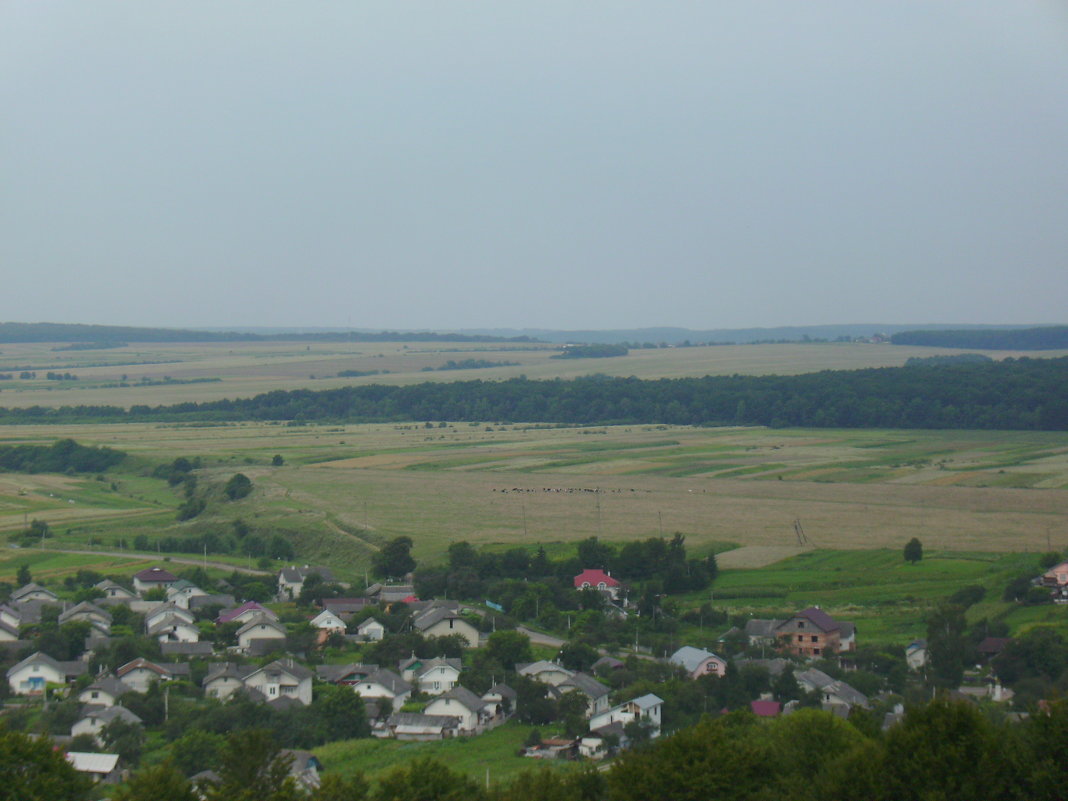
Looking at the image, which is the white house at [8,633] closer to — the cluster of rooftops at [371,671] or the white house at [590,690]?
the cluster of rooftops at [371,671]

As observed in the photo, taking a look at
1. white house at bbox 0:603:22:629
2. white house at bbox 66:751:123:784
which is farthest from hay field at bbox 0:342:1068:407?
white house at bbox 66:751:123:784

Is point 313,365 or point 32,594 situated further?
point 313,365

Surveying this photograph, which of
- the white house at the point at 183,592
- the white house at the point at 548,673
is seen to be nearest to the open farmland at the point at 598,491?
the white house at the point at 183,592

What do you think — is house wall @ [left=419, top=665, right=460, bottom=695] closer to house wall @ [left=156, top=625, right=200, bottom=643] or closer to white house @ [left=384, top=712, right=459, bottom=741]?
white house @ [left=384, top=712, right=459, bottom=741]

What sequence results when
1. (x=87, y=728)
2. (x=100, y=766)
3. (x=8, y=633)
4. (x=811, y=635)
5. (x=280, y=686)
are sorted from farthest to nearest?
1. (x=8, y=633)
2. (x=811, y=635)
3. (x=280, y=686)
4. (x=87, y=728)
5. (x=100, y=766)

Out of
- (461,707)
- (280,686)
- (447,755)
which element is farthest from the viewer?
(280,686)

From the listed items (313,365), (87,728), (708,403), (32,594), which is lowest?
(87,728)

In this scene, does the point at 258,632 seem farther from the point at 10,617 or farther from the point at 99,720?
the point at 99,720

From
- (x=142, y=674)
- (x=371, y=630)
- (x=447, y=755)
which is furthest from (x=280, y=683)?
(x=371, y=630)
